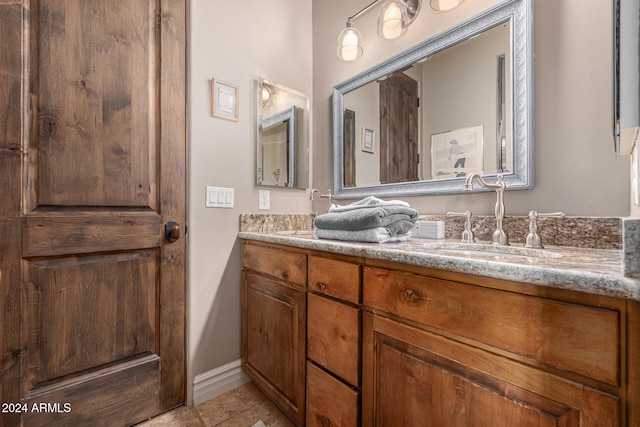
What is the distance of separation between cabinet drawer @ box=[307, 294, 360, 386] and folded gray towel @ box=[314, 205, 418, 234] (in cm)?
29

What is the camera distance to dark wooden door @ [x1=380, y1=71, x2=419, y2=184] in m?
1.42

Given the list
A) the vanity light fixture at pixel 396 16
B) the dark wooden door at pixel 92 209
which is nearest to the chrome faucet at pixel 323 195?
the dark wooden door at pixel 92 209

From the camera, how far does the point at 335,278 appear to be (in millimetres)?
973

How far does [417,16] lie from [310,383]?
Answer: 1.76m

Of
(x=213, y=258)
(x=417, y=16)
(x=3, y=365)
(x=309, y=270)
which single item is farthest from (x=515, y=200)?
(x=3, y=365)

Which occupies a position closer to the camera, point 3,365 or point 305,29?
point 3,365

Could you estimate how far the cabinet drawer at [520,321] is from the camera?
48cm

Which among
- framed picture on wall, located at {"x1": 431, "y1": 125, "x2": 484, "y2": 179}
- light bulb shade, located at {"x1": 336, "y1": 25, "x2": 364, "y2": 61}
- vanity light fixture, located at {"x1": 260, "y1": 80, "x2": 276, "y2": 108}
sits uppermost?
light bulb shade, located at {"x1": 336, "y1": 25, "x2": 364, "y2": 61}

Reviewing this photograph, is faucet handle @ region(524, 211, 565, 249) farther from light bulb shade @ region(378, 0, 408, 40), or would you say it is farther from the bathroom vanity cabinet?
light bulb shade @ region(378, 0, 408, 40)

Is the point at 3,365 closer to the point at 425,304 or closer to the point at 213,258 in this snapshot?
the point at 213,258

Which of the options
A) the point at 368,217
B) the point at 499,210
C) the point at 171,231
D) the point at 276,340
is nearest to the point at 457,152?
the point at 499,210

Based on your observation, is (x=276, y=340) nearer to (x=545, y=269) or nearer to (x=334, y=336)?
(x=334, y=336)

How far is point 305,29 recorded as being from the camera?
1955 mm

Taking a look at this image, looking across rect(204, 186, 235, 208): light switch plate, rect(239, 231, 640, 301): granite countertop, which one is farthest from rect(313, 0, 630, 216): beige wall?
rect(204, 186, 235, 208): light switch plate
